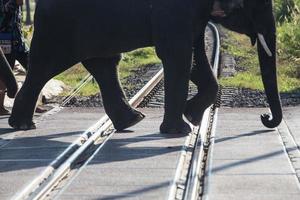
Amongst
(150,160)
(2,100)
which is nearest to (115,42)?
(150,160)

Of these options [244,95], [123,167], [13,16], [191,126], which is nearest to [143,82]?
[244,95]

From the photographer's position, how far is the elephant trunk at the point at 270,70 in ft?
33.0

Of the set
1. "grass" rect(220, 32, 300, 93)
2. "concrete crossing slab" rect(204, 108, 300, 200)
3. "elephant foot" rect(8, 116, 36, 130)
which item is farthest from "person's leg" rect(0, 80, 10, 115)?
"grass" rect(220, 32, 300, 93)

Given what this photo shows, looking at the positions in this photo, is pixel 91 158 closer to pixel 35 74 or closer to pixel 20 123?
pixel 20 123

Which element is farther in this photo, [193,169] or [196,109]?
[196,109]

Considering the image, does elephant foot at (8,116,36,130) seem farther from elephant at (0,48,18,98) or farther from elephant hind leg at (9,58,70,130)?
elephant at (0,48,18,98)

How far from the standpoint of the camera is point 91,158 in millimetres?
Answer: 8594

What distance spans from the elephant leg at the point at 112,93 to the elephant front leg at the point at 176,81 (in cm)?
70

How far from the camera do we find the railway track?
7133mm

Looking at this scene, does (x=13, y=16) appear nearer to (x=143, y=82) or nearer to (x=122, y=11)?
A: (x=122, y=11)

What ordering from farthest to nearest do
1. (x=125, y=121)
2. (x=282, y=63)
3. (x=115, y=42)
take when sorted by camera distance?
(x=282, y=63)
(x=125, y=121)
(x=115, y=42)

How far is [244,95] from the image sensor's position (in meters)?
14.5

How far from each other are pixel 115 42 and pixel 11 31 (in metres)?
2.19

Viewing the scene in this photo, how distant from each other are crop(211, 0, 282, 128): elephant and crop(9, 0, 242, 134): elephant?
0.54ft
